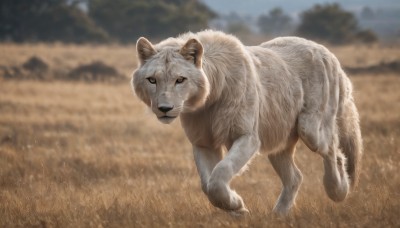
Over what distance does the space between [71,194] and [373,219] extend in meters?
3.56

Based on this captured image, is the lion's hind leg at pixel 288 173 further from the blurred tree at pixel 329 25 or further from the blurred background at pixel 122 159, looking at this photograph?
the blurred tree at pixel 329 25

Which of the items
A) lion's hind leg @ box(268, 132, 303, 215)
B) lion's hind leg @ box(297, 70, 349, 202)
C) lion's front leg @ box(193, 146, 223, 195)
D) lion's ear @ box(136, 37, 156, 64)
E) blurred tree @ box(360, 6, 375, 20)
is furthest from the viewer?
blurred tree @ box(360, 6, 375, 20)

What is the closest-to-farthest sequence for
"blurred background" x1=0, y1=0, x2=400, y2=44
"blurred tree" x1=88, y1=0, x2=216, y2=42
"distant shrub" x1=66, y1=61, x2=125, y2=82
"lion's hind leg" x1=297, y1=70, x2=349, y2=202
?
"lion's hind leg" x1=297, y1=70, x2=349, y2=202 → "distant shrub" x1=66, y1=61, x2=125, y2=82 → "blurred background" x1=0, y1=0, x2=400, y2=44 → "blurred tree" x1=88, y1=0, x2=216, y2=42

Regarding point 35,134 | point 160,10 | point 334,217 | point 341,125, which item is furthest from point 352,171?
point 160,10

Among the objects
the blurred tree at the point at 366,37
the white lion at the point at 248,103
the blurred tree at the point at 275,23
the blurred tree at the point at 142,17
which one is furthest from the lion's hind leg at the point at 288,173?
the blurred tree at the point at 275,23

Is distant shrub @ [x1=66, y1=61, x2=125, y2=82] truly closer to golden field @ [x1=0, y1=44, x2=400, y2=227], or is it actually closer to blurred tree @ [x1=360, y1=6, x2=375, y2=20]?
golden field @ [x1=0, y1=44, x2=400, y2=227]

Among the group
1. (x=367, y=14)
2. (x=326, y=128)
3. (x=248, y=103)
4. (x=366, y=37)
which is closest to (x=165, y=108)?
(x=248, y=103)

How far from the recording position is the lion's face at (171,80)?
20.0 feet

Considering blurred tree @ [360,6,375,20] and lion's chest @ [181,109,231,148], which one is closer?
lion's chest @ [181,109,231,148]

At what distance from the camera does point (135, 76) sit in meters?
6.36

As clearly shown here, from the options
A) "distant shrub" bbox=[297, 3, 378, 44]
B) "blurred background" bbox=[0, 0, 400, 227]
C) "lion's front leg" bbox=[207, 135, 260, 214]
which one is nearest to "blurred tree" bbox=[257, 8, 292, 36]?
"distant shrub" bbox=[297, 3, 378, 44]

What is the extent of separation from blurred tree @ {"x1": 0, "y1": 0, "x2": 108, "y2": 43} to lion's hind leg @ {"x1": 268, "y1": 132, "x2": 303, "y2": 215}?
35871 millimetres

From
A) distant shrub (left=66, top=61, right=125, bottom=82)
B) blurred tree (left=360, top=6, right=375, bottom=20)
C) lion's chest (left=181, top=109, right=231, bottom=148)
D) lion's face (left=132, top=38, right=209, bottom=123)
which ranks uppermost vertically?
lion's face (left=132, top=38, right=209, bottom=123)

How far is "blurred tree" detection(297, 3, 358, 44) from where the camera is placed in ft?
160
